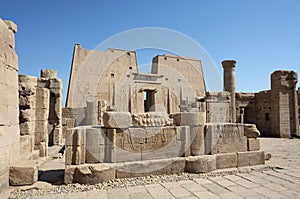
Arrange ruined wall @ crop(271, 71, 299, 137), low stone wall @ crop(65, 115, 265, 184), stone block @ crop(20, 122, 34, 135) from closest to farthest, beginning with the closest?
low stone wall @ crop(65, 115, 265, 184)
stone block @ crop(20, 122, 34, 135)
ruined wall @ crop(271, 71, 299, 137)

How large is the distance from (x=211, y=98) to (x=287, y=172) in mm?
10192

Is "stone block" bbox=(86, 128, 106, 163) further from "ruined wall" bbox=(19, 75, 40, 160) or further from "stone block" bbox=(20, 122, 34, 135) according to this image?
"stone block" bbox=(20, 122, 34, 135)

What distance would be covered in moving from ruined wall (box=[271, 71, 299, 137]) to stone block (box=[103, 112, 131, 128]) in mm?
13326

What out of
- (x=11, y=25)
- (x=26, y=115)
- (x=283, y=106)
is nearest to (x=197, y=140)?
(x=26, y=115)

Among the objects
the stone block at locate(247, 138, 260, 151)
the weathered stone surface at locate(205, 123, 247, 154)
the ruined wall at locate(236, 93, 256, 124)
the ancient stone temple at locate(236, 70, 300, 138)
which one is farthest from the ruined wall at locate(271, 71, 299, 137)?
the weathered stone surface at locate(205, 123, 247, 154)

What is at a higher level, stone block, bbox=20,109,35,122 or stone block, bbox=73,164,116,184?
stone block, bbox=20,109,35,122

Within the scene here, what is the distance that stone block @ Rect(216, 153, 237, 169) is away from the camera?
5496mm

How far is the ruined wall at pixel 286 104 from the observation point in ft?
45.5

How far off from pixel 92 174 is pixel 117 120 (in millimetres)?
1300

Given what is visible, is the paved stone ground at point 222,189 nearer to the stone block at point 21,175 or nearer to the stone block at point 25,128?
the stone block at point 21,175

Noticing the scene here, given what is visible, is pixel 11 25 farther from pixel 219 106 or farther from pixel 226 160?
pixel 219 106

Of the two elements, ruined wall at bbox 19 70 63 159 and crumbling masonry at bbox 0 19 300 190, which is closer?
crumbling masonry at bbox 0 19 300 190

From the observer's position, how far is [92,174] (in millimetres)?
4293

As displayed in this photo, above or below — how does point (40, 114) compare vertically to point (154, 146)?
above
